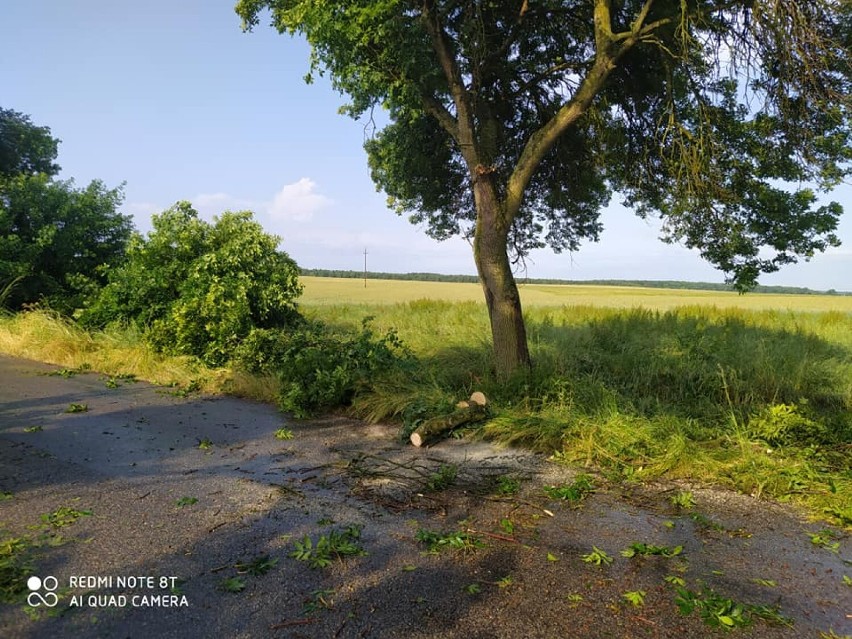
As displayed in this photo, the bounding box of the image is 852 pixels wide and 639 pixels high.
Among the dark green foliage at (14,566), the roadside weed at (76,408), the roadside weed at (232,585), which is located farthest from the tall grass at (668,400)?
the dark green foliage at (14,566)

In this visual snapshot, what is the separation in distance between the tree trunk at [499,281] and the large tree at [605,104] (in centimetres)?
2

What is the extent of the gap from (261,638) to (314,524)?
4.26 feet

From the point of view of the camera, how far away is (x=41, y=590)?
9.92 feet

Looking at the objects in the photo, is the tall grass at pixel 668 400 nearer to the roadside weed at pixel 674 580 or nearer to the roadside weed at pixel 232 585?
the roadside weed at pixel 674 580

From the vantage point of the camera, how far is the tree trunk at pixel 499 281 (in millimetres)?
7414

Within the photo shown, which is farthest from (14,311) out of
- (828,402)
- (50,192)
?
(828,402)

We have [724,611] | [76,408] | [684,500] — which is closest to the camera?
[724,611]

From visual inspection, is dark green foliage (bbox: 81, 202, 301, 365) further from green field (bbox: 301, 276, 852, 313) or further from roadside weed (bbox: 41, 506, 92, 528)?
green field (bbox: 301, 276, 852, 313)

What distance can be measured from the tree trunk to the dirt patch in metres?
1.97

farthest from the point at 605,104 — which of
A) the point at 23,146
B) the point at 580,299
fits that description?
the point at 580,299

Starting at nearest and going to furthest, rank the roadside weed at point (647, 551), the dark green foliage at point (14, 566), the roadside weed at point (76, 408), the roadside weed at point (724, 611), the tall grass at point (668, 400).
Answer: the roadside weed at point (724, 611), the dark green foliage at point (14, 566), the roadside weed at point (647, 551), the tall grass at point (668, 400), the roadside weed at point (76, 408)

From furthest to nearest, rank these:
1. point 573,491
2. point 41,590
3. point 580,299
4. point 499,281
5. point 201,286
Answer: point 580,299
point 201,286
point 499,281
point 573,491
point 41,590

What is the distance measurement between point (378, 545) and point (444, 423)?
268 cm

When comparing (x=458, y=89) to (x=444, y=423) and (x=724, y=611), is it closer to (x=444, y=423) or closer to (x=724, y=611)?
(x=444, y=423)
